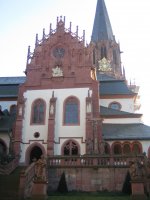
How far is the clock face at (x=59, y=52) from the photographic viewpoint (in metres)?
41.0

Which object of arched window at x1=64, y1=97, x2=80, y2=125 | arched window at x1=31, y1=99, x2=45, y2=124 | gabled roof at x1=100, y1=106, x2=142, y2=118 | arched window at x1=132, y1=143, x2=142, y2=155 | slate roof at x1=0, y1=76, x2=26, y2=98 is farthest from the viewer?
slate roof at x1=0, y1=76, x2=26, y2=98

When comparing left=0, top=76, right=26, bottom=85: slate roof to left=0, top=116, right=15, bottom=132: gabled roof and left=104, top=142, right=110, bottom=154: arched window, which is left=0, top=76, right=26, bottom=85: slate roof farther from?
left=104, top=142, right=110, bottom=154: arched window

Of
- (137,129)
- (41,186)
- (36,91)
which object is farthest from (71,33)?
(41,186)

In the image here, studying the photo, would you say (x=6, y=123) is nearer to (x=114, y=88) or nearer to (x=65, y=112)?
(x=65, y=112)

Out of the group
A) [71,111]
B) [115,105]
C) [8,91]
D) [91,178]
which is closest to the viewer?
[91,178]

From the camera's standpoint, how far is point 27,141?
119 ft

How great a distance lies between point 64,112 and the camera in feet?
122

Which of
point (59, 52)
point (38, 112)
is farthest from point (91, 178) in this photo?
point (59, 52)

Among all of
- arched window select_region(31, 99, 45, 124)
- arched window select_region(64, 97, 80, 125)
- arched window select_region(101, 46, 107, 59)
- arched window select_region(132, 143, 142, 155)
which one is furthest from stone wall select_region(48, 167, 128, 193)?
arched window select_region(101, 46, 107, 59)

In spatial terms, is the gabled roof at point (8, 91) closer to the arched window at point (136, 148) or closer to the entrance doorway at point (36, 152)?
the entrance doorway at point (36, 152)

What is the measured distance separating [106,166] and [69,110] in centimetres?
1302

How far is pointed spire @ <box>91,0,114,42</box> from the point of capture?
73.4 metres

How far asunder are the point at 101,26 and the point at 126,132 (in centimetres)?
4538

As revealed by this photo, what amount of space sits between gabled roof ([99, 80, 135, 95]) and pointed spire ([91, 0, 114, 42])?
2740 cm
